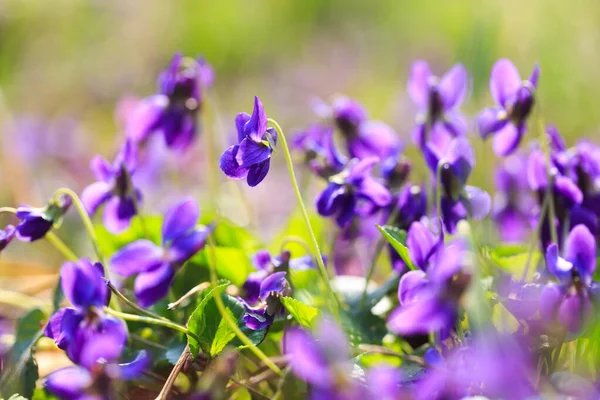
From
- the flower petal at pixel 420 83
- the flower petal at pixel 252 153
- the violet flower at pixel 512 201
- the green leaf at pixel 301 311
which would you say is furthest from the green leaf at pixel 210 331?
the violet flower at pixel 512 201

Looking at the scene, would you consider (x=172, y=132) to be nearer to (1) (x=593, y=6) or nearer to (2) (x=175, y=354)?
(2) (x=175, y=354)

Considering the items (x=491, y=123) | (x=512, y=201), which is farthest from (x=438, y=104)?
(x=512, y=201)

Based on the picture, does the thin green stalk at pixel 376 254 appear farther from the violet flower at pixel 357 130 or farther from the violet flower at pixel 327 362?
the violet flower at pixel 327 362

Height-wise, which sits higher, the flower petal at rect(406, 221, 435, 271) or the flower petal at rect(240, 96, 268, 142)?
the flower petal at rect(240, 96, 268, 142)

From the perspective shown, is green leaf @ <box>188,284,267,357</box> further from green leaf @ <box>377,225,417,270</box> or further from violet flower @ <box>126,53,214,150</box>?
violet flower @ <box>126,53,214,150</box>

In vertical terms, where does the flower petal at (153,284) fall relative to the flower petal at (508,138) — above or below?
below

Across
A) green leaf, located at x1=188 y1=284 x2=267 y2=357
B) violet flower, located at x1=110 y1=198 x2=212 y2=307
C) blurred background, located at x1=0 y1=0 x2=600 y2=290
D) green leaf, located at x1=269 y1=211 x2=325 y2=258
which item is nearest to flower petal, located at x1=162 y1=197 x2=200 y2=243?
violet flower, located at x1=110 y1=198 x2=212 y2=307

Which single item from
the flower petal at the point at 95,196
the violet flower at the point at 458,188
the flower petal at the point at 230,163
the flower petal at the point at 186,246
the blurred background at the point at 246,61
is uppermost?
the flower petal at the point at 230,163

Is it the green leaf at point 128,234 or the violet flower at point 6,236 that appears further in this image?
the green leaf at point 128,234

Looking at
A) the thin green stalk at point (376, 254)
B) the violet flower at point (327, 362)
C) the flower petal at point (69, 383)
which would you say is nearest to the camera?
the violet flower at point (327, 362)
